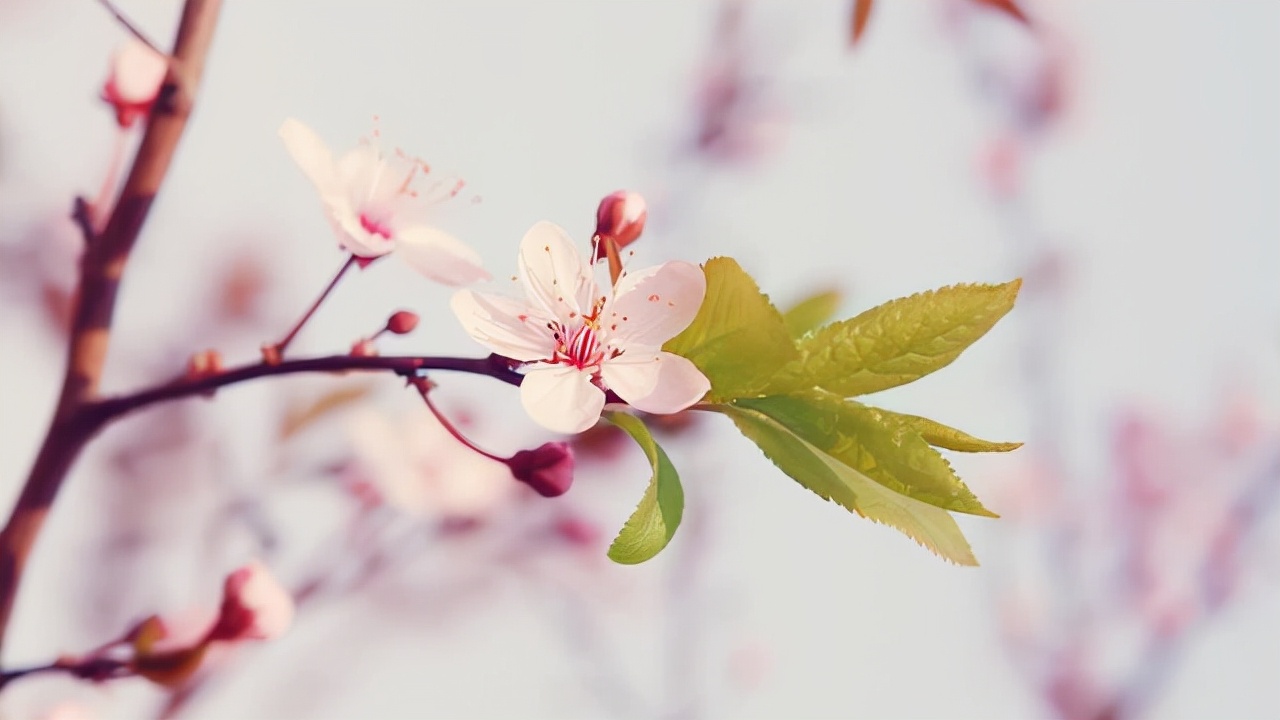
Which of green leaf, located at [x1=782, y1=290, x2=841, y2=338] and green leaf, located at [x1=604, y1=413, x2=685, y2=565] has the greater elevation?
green leaf, located at [x1=782, y1=290, x2=841, y2=338]

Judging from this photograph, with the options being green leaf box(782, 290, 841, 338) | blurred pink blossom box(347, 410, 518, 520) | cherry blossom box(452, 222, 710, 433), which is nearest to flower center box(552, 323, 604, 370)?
cherry blossom box(452, 222, 710, 433)

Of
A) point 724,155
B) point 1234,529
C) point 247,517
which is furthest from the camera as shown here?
point 1234,529

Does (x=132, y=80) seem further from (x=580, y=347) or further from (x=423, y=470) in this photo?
(x=423, y=470)

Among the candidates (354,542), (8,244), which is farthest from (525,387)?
(8,244)

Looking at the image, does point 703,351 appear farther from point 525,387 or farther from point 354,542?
point 354,542

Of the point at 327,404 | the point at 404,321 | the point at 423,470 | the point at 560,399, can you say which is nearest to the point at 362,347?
the point at 404,321

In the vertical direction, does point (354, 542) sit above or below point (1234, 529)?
below

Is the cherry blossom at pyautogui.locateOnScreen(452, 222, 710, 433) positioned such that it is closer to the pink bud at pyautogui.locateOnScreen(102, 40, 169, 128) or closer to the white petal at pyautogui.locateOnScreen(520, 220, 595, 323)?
the white petal at pyautogui.locateOnScreen(520, 220, 595, 323)
